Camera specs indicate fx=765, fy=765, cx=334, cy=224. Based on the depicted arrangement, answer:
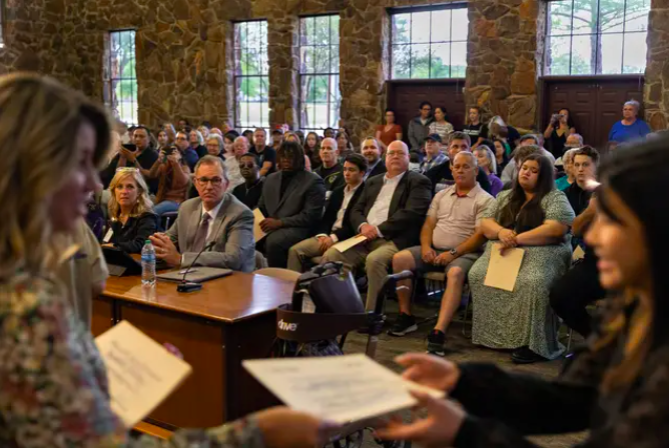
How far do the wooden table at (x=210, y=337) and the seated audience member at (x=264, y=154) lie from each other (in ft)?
15.7

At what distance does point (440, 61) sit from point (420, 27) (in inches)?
22.6

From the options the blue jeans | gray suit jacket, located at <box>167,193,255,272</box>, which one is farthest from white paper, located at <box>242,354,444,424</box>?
the blue jeans

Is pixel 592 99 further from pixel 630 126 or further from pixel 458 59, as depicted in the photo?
pixel 458 59

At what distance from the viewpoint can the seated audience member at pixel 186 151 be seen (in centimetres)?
884

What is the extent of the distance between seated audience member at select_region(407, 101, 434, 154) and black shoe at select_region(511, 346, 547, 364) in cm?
656

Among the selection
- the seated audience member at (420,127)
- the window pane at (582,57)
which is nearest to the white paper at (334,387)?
the window pane at (582,57)

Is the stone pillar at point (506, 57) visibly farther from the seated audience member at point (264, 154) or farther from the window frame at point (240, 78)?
the window frame at point (240, 78)

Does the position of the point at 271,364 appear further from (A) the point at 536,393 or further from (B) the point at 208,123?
(B) the point at 208,123

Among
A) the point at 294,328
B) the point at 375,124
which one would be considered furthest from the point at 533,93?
the point at 294,328

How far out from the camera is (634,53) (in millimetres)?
9539

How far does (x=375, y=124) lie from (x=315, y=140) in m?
1.98

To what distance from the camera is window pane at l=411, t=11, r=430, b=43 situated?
11039mm

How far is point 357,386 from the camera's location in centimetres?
133

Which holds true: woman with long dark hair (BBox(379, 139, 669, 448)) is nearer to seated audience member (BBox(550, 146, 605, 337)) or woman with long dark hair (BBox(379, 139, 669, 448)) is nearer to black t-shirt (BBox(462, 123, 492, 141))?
seated audience member (BBox(550, 146, 605, 337))
